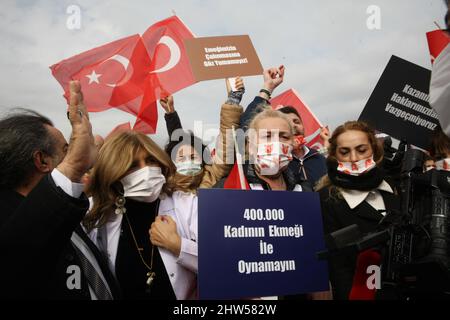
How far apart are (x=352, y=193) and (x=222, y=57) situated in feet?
6.88

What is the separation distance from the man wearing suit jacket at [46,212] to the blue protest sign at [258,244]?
52 cm

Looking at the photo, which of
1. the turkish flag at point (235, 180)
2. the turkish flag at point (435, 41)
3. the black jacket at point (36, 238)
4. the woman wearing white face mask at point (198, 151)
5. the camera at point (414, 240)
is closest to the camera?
the black jacket at point (36, 238)

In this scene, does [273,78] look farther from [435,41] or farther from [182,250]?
[182,250]

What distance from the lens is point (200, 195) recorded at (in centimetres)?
202

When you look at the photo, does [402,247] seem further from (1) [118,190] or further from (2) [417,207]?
(1) [118,190]

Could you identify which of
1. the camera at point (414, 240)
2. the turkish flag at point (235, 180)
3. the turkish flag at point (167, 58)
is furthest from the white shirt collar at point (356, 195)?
the turkish flag at point (167, 58)

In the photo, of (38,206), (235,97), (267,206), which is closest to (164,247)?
(267,206)

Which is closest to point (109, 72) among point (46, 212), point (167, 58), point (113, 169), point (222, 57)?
point (167, 58)

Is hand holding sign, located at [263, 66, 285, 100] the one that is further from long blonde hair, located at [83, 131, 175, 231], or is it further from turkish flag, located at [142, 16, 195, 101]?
long blonde hair, located at [83, 131, 175, 231]

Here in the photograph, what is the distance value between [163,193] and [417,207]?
1.39m

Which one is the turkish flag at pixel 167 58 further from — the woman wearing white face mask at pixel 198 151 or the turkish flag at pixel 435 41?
the turkish flag at pixel 435 41

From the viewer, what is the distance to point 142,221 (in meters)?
2.38

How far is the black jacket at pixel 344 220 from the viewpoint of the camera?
2.40m

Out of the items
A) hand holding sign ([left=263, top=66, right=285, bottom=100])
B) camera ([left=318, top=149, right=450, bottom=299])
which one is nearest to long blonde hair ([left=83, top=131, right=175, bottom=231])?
camera ([left=318, top=149, right=450, bottom=299])
